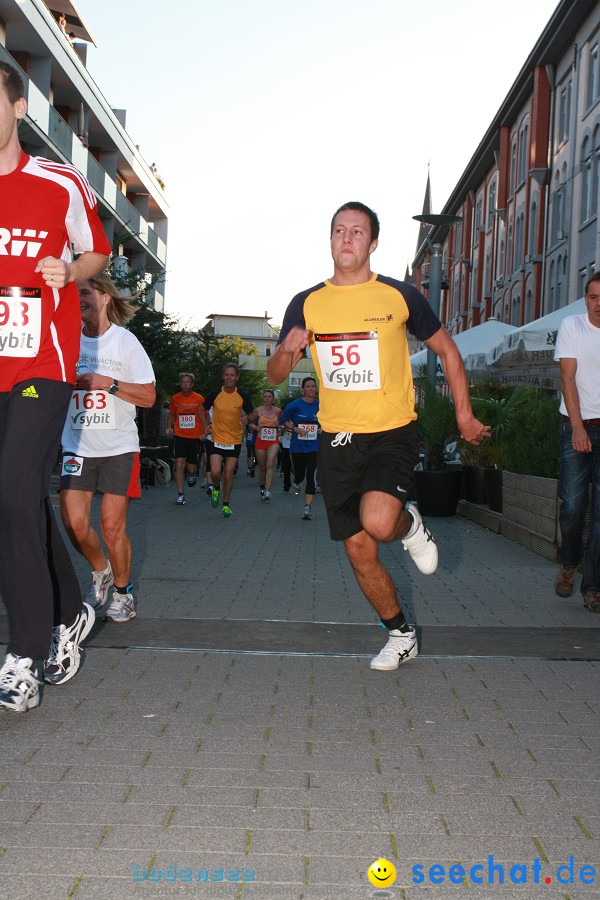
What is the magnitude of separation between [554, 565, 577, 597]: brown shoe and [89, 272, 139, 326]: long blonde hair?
3.39m

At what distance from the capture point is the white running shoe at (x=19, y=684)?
428 centimetres

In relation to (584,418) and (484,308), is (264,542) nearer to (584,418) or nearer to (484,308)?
(584,418)

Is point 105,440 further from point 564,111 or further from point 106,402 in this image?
point 564,111

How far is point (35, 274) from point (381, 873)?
2.67 metres

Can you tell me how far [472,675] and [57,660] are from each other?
6.29ft

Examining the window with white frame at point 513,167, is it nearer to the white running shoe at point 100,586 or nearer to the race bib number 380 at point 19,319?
the white running shoe at point 100,586

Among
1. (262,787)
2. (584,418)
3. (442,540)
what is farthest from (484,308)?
(262,787)

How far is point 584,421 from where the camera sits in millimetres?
7242

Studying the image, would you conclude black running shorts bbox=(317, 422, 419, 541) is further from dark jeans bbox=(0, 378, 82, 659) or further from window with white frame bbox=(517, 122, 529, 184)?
window with white frame bbox=(517, 122, 529, 184)

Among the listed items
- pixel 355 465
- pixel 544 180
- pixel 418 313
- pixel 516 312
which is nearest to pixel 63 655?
pixel 355 465

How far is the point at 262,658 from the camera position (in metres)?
5.58

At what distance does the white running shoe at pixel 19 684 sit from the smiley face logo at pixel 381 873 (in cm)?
189

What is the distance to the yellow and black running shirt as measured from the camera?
17.6 feet

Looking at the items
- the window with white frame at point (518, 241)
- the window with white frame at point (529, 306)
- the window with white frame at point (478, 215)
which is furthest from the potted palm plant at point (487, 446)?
the window with white frame at point (478, 215)
